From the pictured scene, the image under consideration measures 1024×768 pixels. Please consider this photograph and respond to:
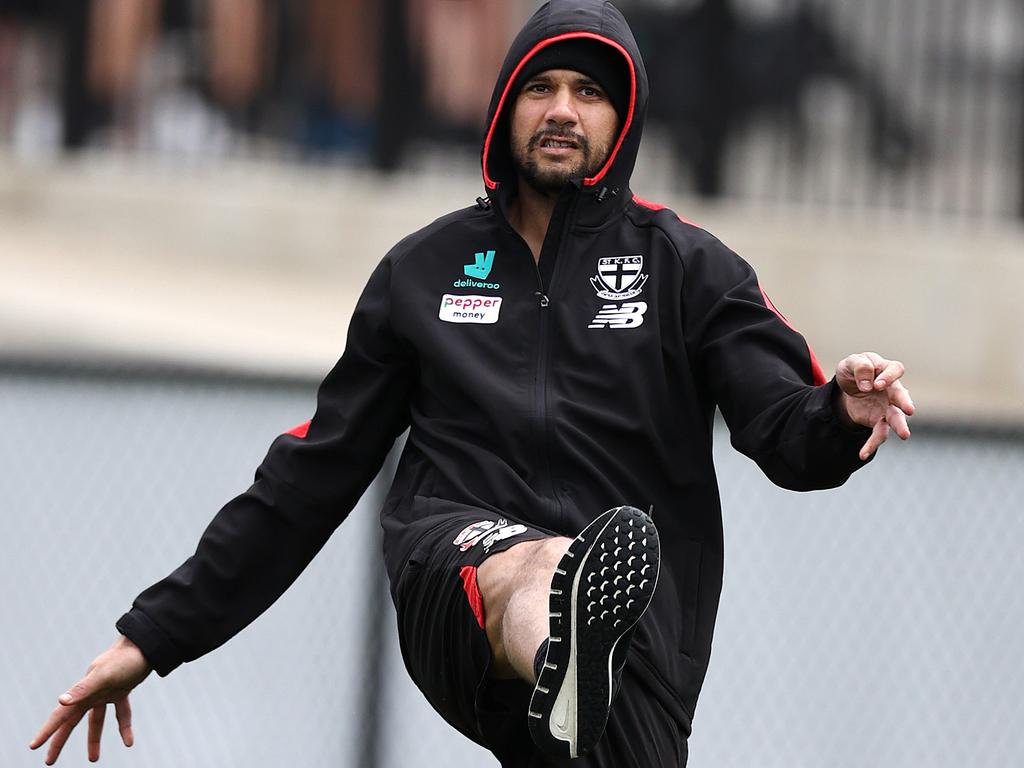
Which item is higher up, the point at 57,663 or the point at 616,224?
the point at 616,224

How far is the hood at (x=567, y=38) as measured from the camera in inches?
172

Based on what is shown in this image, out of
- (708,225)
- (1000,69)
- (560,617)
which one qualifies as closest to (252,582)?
(560,617)

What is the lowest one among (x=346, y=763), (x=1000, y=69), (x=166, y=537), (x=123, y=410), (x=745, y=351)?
(x=346, y=763)

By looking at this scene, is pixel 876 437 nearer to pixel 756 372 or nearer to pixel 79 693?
pixel 756 372

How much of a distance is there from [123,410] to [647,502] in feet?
9.38

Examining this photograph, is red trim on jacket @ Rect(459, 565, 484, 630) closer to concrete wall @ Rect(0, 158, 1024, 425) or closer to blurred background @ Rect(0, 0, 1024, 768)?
blurred background @ Rect(0, 0, 1024, 768)

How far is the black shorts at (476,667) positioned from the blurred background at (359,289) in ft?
7.75

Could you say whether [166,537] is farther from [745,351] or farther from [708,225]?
[708,225]

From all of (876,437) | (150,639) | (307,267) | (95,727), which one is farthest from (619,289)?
(307,267)

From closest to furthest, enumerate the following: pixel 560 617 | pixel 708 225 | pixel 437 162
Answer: pixel 560 617 < pixel 708 225 < pixel 437 162

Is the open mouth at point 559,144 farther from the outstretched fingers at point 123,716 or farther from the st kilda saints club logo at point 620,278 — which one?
the outstretched fingers at point 123,716

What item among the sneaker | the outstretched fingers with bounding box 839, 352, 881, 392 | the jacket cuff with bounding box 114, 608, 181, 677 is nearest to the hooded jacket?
the outstretched fingers with bounding box 839, 352, 881, 392

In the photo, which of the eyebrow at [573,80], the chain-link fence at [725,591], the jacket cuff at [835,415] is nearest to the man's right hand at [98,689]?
the eyebrow at [573,80]

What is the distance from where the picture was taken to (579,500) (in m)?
4.22
